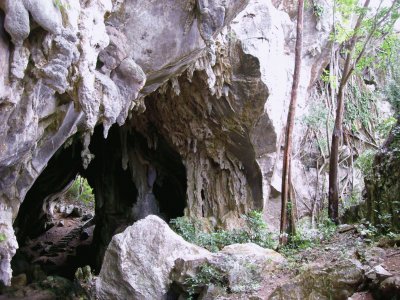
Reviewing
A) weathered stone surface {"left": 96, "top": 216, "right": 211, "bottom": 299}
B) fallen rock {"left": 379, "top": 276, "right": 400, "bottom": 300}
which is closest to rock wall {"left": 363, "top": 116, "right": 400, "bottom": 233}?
fallen rock {"left": 379, "top": 276, "right": 400, "bottom": 300}

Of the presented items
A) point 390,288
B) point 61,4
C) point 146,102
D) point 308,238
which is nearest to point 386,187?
point 308,238

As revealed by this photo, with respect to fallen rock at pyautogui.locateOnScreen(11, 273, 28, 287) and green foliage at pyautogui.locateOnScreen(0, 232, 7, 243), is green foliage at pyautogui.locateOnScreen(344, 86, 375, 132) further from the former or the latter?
green foliage at pyautogui.locateOnScreen(0, 232, 7, 243)

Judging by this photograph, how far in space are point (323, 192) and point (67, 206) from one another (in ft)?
49.1

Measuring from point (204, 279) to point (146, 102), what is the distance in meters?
5.16

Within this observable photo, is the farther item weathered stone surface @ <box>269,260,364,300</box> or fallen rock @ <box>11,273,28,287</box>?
fallen rock @ <box>11,273,28,287</box>

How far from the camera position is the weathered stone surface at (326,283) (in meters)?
4.42

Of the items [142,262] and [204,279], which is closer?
[204,279]

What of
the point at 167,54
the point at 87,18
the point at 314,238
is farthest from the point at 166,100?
the point at 87,18

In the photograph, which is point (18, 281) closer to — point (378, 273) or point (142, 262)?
point (142, 262)

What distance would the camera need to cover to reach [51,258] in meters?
14.0

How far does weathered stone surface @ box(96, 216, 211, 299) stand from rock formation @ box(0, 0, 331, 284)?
144 cm

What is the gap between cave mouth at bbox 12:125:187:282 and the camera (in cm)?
1120

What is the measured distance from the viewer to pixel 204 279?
5.58 meters

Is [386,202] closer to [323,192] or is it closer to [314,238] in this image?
[314,238]
